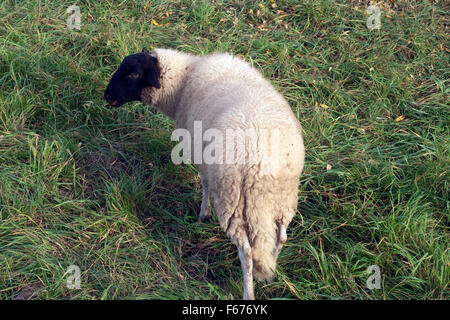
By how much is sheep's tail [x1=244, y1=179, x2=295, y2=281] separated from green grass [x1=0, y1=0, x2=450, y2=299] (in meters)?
0.17

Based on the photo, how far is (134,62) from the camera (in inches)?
155

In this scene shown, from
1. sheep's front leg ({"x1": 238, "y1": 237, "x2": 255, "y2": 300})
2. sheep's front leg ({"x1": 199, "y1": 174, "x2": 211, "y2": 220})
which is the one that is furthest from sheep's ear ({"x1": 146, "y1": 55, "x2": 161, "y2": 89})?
sheep's front leg ({"x1": 238, "y1": 237, "x2": 255, "y2": 300})

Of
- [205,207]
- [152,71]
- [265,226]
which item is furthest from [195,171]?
[265,226]

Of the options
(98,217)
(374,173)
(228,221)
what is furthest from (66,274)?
(374,173)

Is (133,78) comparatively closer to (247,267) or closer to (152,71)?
(152,71)

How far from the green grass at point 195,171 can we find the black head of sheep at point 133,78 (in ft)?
1.68

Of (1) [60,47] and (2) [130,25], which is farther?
(2) [130,25]

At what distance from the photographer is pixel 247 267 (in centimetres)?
297

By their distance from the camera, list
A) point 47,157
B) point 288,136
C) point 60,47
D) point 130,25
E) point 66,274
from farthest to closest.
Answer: point 130,25, point 60,47, point 47,157, point 66,274, point 288,136

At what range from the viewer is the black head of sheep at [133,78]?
394 cm

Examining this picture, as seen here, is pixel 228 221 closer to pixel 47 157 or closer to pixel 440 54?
pixel 47 157

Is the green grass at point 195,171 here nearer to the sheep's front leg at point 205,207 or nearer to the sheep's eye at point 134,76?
the sheep's front leg at point 205,207

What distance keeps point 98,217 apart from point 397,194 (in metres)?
2.52

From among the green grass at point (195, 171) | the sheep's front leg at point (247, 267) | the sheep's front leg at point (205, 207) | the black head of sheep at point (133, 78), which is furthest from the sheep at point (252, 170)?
the black head of sheep at point (133, 78)
